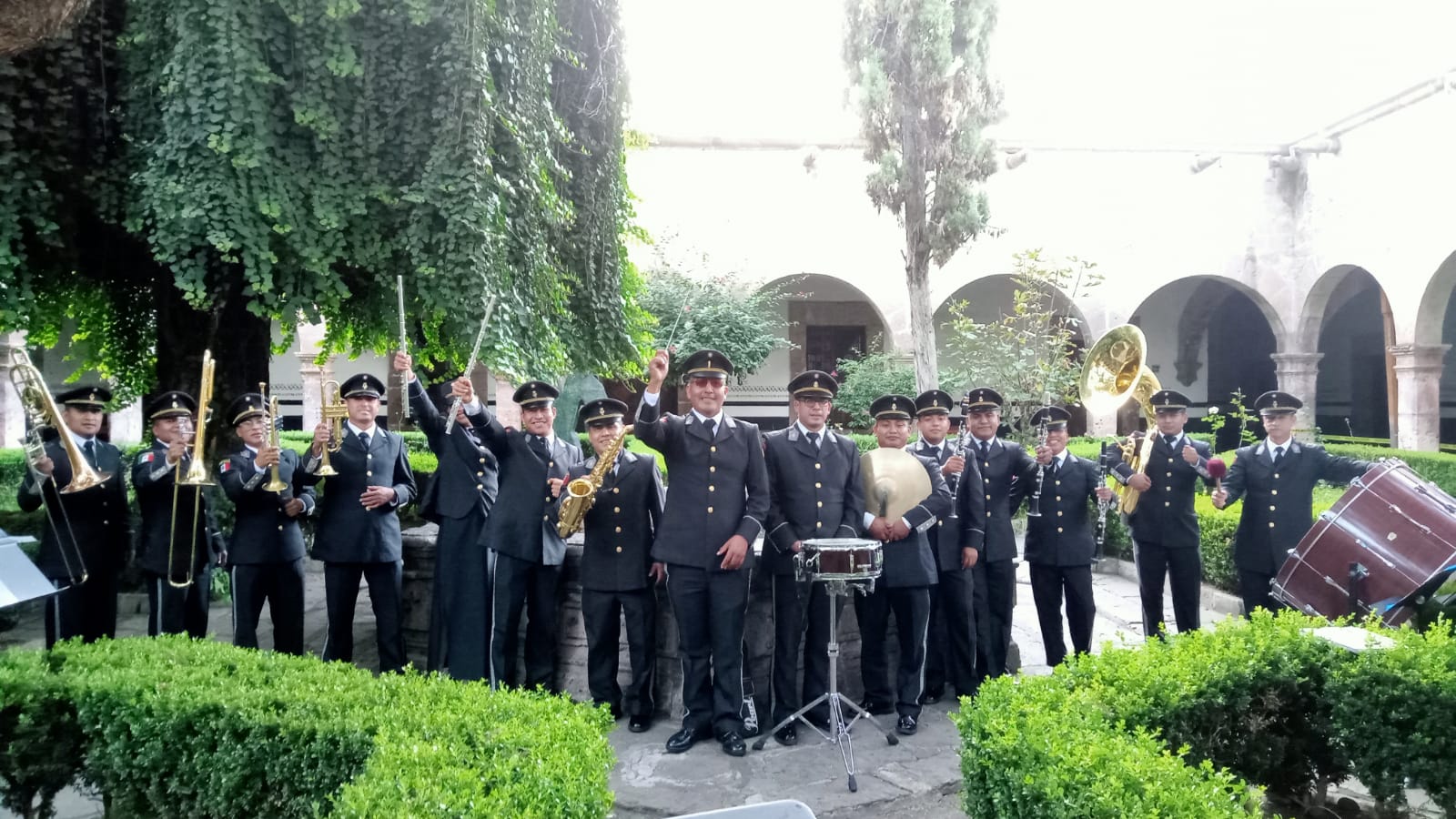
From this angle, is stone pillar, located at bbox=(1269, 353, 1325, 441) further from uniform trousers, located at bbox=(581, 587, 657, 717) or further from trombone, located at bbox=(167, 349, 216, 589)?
trombone, located at bbox=(167, 349, 216, 589)

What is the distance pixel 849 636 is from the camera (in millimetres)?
6309

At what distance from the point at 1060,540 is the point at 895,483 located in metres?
1.48

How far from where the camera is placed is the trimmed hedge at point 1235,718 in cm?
296

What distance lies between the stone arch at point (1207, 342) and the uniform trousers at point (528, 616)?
18.8 metres

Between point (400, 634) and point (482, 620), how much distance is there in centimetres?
57

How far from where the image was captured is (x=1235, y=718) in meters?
3.82

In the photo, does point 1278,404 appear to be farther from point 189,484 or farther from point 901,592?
point 189,484

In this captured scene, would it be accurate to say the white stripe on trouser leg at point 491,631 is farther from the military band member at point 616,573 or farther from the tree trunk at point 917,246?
the tree trunk at point 917,246

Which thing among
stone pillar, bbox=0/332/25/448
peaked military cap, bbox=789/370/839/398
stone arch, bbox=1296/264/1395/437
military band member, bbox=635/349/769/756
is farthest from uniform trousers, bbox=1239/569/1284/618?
stone pillar, bbox=0/332/25/448

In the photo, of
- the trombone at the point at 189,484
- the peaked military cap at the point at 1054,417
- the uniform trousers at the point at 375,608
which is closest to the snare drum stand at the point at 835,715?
the peaked military cap at the point at 1054,417

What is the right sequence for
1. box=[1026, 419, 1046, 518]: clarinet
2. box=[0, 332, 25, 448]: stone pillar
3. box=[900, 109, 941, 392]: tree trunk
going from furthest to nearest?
box=[0, 332, 25, 448]: stone pillar < box=[900, 109, 941, 392]: tree trunk < box=[1026, 419, 1046, 518]: clarinet

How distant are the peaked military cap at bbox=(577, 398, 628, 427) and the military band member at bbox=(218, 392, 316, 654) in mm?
1940

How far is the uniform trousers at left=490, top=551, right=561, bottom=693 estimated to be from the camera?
5875 mm

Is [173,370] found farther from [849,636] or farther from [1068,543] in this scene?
[1068,543]
